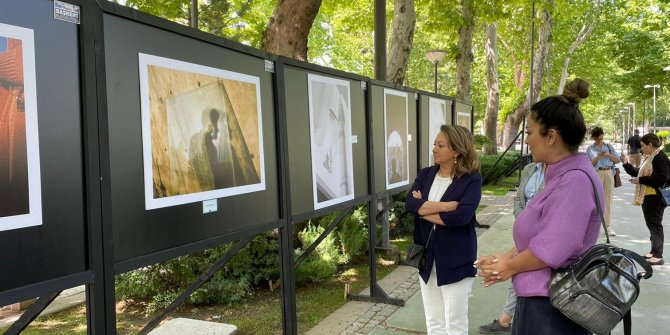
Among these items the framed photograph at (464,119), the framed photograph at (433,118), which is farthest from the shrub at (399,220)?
the framed photograph at (433,118)

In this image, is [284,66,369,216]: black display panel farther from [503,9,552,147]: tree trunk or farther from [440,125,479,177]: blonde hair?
[503,9,552,147]: tree trunk

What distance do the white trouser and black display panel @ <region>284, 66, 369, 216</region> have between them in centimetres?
118

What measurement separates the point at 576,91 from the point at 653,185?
5.13 meters

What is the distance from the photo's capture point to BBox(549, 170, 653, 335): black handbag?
2061 mm

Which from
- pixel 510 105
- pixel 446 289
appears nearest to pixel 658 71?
pixel 510 105

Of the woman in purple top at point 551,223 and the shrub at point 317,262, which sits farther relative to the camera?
the shrub at point 317,262

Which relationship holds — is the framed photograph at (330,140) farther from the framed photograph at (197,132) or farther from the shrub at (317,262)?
the shrub at (317,262)

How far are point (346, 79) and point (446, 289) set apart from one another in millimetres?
2277

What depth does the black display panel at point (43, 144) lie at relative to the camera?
6.22ft

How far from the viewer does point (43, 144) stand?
2.02m

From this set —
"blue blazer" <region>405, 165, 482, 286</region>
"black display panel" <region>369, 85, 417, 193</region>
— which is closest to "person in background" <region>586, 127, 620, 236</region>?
"black display panel" <region>369, 85, 417, 193</region>

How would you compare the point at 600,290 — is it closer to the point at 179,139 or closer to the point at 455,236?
the point at 455,236

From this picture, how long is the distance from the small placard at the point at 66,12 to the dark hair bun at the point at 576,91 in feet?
7.53

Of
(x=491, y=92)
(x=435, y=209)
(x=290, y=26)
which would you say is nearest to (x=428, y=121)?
(x=290, y=26)
